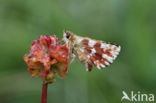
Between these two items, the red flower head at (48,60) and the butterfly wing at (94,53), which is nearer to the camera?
the red flower head at (48,60)

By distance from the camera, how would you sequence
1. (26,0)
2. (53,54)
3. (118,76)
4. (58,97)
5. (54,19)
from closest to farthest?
1. (53,54)
2. (58,97)
3. (118,76)
4. (54,19)
5. (26,0)

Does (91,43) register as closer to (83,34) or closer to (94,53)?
(94,53)

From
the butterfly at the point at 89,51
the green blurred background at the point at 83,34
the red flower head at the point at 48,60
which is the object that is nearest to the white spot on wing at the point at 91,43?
the butterfly at the point at 89,51

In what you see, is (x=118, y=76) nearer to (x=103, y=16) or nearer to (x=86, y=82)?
(x=86, y=82)

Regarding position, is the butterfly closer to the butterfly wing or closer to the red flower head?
the butterfly wing

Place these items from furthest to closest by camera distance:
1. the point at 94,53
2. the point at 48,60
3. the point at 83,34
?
the point at 83,34
the point at 94,53
the point at 48,60

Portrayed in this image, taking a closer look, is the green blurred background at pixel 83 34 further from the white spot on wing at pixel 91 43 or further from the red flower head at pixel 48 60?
the red flower head at pixel 48 60

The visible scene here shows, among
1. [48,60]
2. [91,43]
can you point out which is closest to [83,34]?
[91,43]

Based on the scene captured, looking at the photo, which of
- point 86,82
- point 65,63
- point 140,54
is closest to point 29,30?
point 86,82
